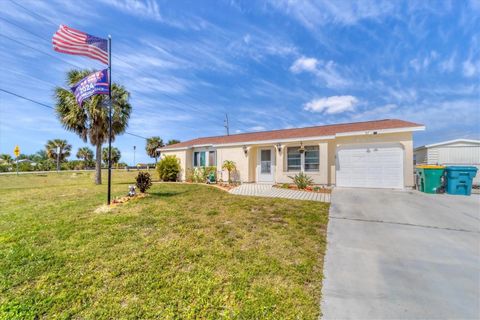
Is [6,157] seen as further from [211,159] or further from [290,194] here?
[290,194]

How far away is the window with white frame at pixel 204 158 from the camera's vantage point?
1553 centimetres

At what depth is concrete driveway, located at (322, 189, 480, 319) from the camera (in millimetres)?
2412

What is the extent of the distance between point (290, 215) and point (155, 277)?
13.4 feet

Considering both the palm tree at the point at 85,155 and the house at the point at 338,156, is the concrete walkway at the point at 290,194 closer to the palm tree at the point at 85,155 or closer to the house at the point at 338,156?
the house at the point at 338,156

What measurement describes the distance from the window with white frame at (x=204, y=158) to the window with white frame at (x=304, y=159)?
589cm

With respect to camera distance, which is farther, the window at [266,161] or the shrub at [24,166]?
the shrub at [24,166]

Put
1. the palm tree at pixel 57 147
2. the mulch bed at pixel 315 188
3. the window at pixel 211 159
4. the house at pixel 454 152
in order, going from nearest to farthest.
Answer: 1. the mulch bed at pixel 315 188
2. the house at pixel 454 152
3. the window at pixel 211 159
4. the palm tree at pixel 57 147

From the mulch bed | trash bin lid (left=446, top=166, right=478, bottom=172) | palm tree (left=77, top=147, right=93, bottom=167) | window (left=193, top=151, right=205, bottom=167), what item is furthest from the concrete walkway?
palm tree (left=77, top=147, right=93, bottom=167)

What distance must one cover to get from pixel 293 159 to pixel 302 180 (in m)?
1.79

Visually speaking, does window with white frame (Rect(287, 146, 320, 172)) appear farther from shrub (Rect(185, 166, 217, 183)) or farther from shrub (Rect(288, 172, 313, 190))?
shrub (Rect(185, 166, 217, 183))

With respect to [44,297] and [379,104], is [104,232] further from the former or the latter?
[379,104]

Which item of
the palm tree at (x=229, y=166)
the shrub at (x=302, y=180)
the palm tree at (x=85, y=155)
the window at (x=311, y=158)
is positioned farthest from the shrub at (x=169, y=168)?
the palm tree at (x=85, y=155)

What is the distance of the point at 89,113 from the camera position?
13289 millimetres

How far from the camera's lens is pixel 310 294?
2631 millimetres
